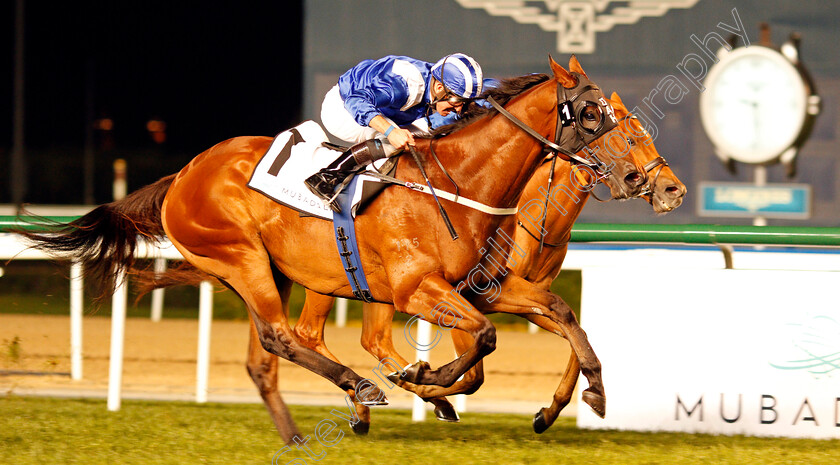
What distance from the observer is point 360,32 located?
8.32m

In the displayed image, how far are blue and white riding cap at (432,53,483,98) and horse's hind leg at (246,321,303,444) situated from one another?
1.16 m

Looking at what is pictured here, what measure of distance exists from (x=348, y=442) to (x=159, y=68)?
79.0 ft

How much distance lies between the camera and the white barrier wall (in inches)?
159

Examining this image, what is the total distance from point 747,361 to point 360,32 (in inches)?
195

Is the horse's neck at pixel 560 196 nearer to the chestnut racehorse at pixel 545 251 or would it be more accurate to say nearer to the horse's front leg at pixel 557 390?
the chestnut racehorse at pixel 545 251

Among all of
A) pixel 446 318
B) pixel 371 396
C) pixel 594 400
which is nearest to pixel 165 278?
pixel 371 396

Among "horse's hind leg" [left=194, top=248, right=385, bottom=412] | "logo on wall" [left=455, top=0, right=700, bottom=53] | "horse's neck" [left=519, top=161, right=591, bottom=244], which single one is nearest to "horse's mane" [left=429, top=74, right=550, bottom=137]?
"horse's neck" [left=519, top=161, right=591, bottom=244]

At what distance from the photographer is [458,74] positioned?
3.65 metres

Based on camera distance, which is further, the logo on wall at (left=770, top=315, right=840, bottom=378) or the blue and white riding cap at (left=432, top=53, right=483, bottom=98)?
the logo on wall at (left=770, top=315, right=840, bottom=378)

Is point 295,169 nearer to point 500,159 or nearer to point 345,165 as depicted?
point 345,165

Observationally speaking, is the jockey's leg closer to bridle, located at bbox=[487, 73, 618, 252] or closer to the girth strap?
the girth strap

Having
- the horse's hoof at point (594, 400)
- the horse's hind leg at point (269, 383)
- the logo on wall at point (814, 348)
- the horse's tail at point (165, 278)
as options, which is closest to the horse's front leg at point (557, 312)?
the horse's hoof at point (594, 400)

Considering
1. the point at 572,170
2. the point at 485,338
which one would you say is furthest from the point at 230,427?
the point at 572,170

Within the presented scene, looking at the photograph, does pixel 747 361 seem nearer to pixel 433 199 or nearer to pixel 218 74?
pixel 433 199
